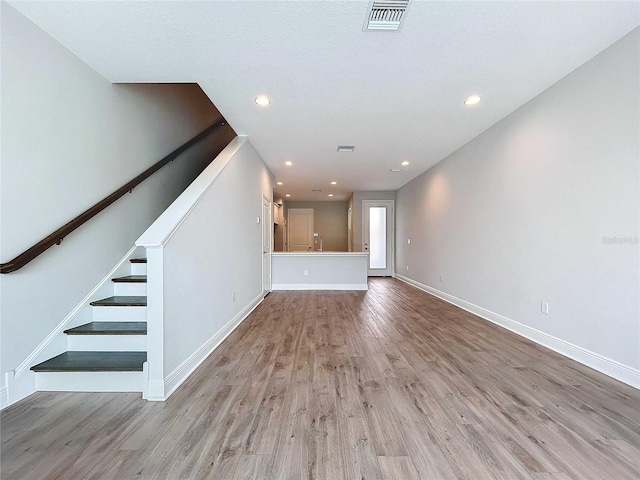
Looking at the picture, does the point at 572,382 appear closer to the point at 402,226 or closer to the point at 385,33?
the point at 385,33

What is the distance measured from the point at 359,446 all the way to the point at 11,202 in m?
2.62

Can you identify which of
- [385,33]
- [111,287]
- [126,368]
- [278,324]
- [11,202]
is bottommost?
[278,324]

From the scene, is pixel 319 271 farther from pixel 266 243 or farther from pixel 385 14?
pixel 385 14

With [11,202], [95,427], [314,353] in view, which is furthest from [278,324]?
[11,202]

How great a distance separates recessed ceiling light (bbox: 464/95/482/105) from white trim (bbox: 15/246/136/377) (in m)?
4.01

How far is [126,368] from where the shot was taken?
2.00m

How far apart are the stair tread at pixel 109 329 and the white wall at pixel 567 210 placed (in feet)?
12.3

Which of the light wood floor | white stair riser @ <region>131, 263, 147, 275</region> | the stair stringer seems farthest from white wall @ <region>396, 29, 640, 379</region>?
the stair stringer

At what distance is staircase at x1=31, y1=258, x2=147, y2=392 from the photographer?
200 cm

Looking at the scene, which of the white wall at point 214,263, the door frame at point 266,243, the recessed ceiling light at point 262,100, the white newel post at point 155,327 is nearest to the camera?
the white newel post at point 155,327

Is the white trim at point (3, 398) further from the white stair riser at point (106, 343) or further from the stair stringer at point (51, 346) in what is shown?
the white stair riser at point (106, 343)

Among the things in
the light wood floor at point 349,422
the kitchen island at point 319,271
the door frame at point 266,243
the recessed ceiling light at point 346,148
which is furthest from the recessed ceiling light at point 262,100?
the kitchen island at point 319,271

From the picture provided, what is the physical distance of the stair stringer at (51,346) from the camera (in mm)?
1865

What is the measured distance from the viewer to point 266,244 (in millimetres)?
5875
